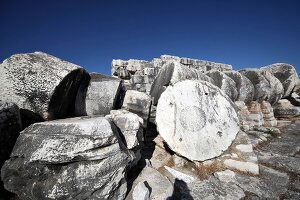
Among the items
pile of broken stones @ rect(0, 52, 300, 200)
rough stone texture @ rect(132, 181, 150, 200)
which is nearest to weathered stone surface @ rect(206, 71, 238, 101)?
pile of broken stones @ rect(0, 52, 300, 200)

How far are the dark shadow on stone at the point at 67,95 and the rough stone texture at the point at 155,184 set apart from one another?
1264 millimetres

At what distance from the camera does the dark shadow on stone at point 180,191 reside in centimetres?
211

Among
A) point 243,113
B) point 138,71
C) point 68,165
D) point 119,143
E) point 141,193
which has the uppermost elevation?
point 138,71

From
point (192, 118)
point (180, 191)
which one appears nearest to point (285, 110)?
point (192, 118)

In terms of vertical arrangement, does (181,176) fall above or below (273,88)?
below

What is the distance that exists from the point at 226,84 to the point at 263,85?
6.62 ft

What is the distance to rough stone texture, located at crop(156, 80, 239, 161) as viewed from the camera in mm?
2762

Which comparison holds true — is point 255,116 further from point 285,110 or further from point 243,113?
point 285,110

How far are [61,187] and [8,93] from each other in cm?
122

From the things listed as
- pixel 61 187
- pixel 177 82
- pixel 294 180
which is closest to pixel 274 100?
pixel 294 180

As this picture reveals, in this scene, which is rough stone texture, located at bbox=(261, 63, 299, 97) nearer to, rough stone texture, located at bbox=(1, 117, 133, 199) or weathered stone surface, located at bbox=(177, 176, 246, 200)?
weathered stone surface, located at bbox=(177, 176, 246, 200)

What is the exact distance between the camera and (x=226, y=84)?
486 cm

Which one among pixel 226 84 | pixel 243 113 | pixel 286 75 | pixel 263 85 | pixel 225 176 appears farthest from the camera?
pixel 286 75

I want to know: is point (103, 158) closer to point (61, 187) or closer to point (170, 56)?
point (61, 187)
